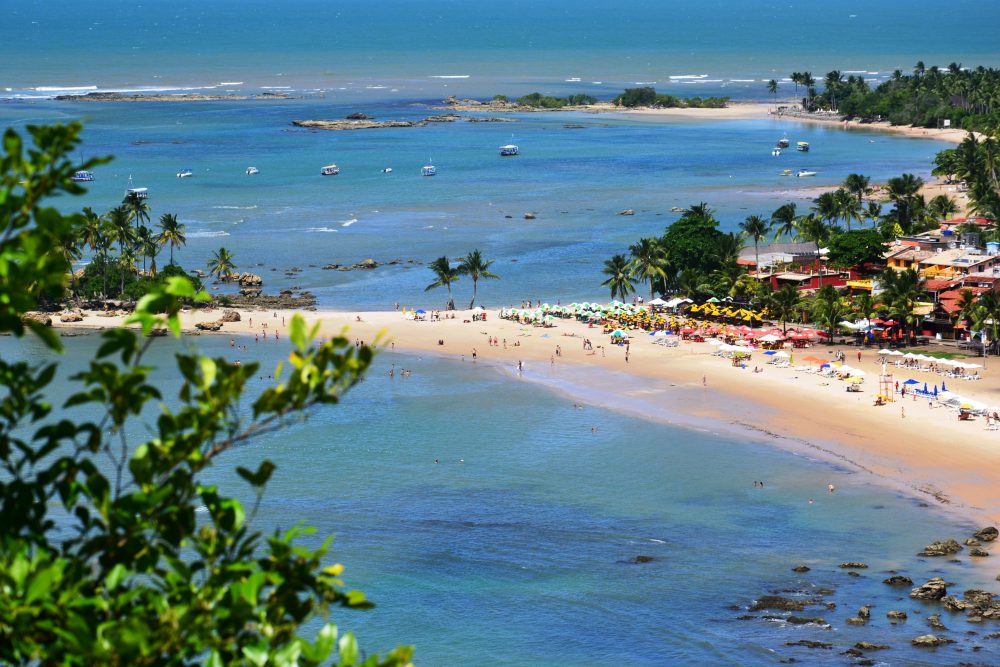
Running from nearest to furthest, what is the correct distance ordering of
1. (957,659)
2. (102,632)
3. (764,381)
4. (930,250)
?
1. (102,632)
2. (957,659)
3. (764,381)
4. (930,250)

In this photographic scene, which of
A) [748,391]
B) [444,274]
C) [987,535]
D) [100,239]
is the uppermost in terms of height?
[100,239]

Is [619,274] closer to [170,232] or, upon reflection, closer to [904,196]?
[904,196]

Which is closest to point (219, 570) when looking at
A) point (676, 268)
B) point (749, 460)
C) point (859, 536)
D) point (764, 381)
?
point (859, 536)

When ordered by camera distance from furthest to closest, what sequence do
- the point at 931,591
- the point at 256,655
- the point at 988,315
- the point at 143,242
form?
the point at 143,242
the point at 988,315
the point at 931,591
the point at 256,655

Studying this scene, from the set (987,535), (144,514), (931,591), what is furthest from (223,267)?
(144,514)

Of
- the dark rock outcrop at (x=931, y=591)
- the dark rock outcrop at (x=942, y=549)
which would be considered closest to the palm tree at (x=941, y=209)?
the dark rock outcrop at (x=942, y=549)

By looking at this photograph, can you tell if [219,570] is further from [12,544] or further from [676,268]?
[676,268]
